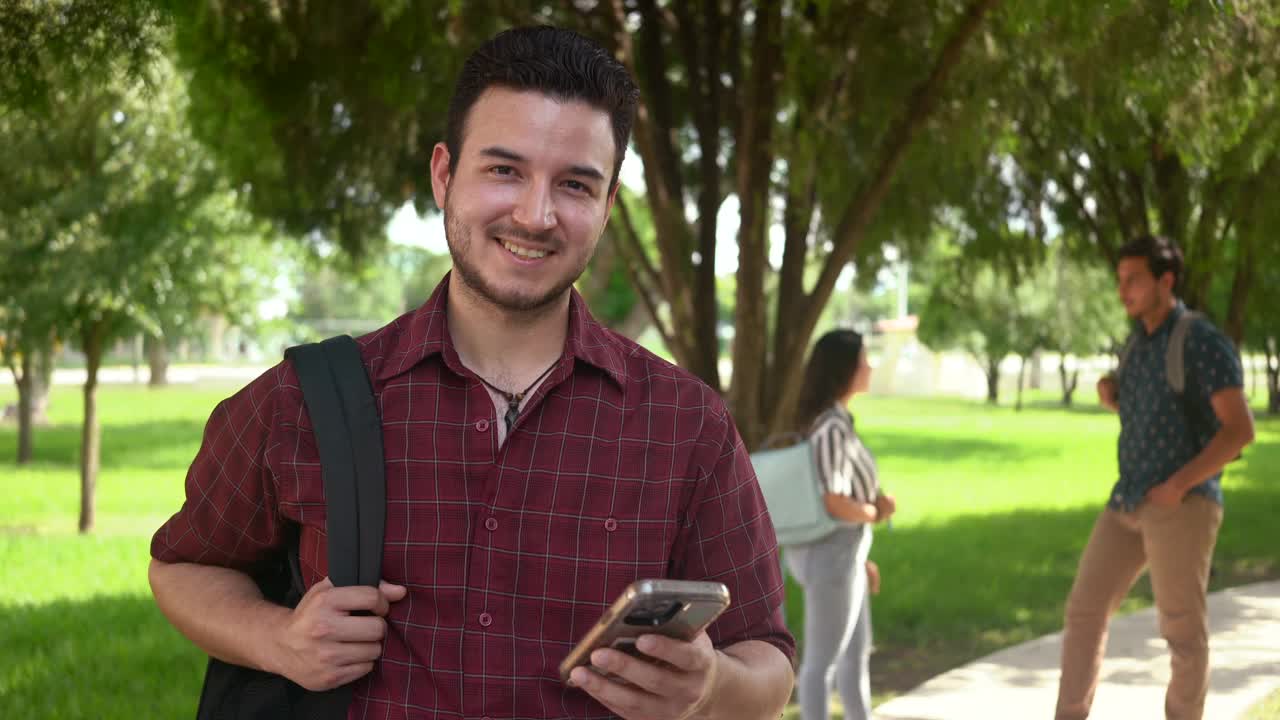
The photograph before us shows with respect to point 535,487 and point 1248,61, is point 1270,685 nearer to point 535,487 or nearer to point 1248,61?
point 1248,61

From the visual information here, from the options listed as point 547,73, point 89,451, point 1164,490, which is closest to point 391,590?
point 547,73

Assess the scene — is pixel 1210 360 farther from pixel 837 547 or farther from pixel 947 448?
pixel 947 448

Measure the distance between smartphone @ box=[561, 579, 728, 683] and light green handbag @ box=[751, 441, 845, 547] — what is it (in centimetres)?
333

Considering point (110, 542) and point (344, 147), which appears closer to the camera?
point (344, 147)

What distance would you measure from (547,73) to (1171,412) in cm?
397

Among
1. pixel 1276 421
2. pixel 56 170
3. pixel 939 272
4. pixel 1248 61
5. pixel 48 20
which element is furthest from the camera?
pixel 1276 421

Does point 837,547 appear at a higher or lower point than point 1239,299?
lower

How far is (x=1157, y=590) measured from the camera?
195 inches

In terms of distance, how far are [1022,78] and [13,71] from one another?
5457 mm

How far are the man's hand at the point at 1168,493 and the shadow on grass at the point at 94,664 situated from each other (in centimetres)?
476

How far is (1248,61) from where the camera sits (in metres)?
5.03

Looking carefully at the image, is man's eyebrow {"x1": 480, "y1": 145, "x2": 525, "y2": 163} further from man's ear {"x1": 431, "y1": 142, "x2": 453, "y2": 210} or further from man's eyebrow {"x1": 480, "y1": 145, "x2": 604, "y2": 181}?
man's ear {"x1": 431, "y1": 142, "x2": 453, "y2": 210}

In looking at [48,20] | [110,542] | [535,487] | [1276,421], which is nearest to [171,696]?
[48,20]

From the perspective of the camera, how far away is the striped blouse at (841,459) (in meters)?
4.96
